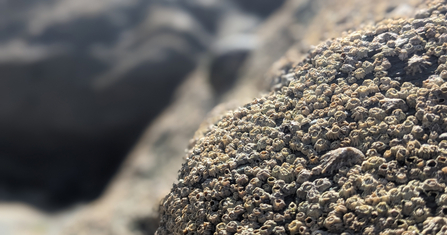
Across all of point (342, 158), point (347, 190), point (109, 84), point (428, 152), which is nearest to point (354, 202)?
point (347, 190)

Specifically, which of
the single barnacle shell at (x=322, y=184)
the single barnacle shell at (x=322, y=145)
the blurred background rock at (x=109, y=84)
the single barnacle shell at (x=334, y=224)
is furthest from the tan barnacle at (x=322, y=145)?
the blurred background rock at (x=109, y=84)

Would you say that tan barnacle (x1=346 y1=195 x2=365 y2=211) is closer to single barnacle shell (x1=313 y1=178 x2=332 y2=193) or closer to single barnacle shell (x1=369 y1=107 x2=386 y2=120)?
single barnacle shell (x1=313 y1=178 x2=332 y2=193)

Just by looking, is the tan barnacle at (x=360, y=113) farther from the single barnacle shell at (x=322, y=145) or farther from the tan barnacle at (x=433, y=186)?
the tan barnacle at (x=433, y=186)

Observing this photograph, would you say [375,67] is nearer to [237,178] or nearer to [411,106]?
[411,106]

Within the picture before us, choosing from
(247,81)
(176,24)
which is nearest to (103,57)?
(176,24)

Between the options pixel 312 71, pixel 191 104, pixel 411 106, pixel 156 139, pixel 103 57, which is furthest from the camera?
pixel 103 57

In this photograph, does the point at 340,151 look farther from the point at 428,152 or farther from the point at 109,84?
the point at 109,84

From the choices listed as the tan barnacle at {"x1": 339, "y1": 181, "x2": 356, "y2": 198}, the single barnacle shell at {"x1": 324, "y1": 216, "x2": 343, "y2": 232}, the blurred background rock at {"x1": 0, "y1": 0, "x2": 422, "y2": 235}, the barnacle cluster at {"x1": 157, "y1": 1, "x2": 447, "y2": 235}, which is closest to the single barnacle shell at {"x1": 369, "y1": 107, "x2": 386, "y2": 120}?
the barnacle cluster at {"x1": 157, "y1": 1, "x2": 447, "y2": 235}
